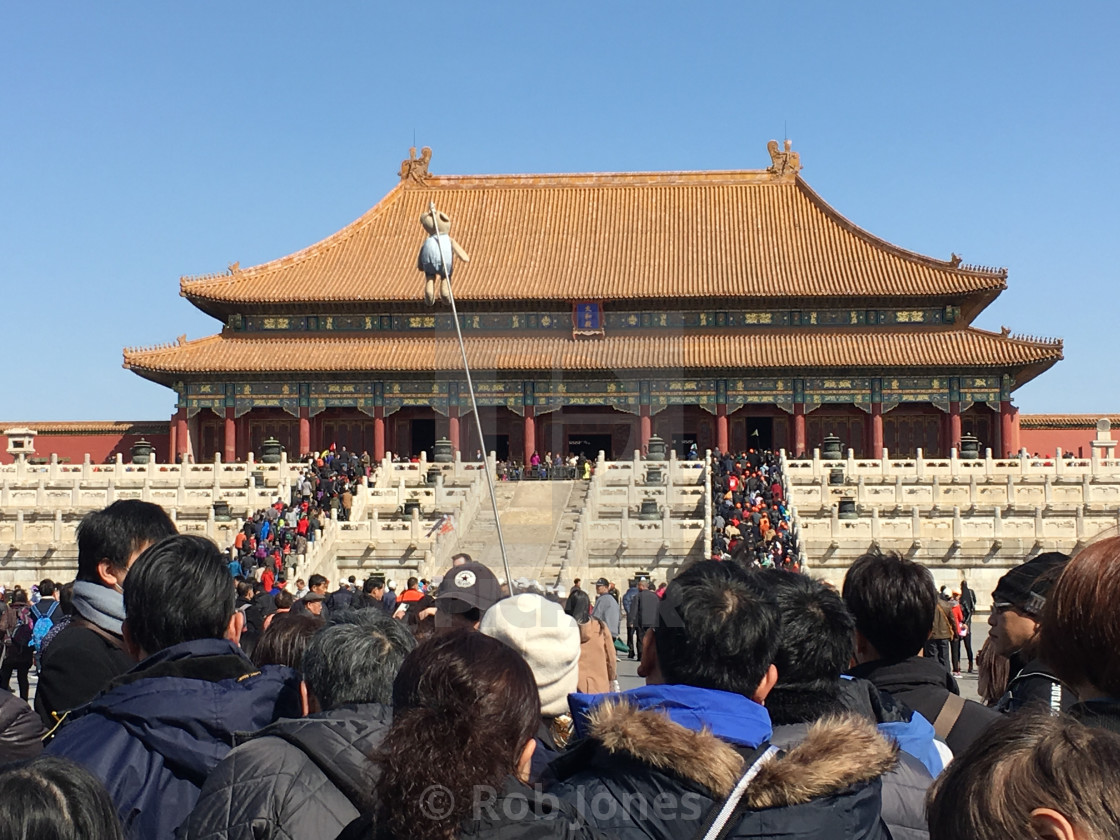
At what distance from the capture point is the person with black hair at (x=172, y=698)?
356cm

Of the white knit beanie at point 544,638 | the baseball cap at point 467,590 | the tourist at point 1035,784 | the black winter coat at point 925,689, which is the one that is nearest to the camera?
the tourist at point 1035,784

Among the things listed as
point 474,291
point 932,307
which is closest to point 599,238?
point 474,291

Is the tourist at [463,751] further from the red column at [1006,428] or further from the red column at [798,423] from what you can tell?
the red column at [1006,428]

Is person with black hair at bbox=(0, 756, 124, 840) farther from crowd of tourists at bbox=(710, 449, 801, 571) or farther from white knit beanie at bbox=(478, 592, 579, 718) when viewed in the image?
crowd of tourists at bbox=(710, 449, 801, 571)

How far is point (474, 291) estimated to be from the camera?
132 ft

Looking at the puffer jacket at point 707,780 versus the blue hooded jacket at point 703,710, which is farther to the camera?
the blue hooded jacket at point 703,710

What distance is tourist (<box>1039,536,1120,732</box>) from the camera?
2855mm

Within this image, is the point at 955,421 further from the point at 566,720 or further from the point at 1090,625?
the point at 1090,625

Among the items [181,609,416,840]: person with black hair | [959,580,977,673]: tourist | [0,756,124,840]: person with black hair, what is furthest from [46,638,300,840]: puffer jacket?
Answer: [959,580,977,673]: tourist

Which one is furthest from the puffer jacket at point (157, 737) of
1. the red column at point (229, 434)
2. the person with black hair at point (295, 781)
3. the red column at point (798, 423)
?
the red column at point (229, 434)

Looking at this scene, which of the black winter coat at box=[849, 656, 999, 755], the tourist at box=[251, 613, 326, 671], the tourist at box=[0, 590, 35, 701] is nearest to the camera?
the black winter coat at box=[849, 656, 999, 755]

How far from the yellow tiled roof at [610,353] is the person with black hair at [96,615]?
108ft

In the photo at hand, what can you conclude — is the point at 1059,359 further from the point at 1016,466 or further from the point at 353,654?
the point at 353,654

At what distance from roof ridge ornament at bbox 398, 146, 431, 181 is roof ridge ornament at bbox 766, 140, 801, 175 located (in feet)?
38.3
